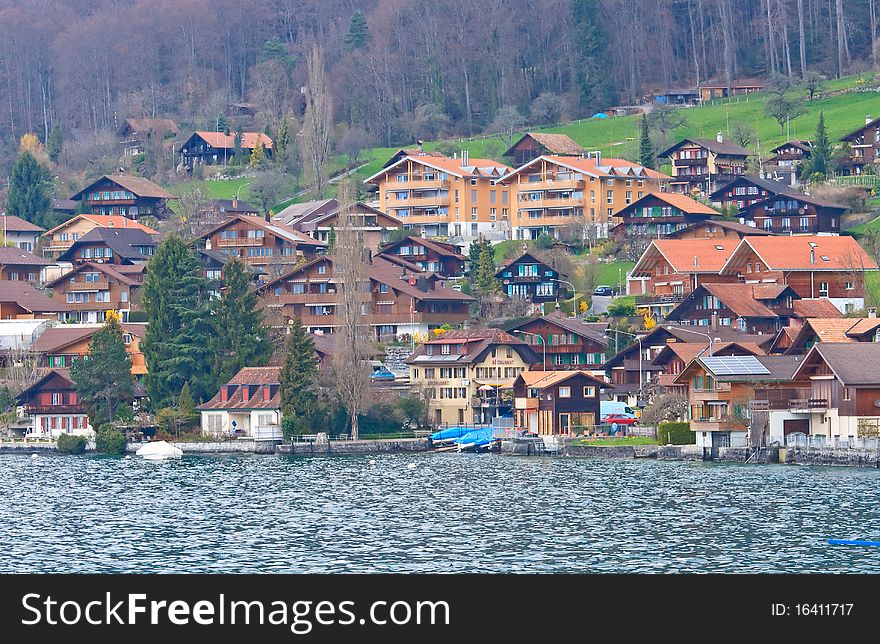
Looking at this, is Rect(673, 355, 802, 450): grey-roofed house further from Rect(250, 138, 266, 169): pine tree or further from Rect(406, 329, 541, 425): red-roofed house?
Rect(250, 138, 266, 169): pine tree

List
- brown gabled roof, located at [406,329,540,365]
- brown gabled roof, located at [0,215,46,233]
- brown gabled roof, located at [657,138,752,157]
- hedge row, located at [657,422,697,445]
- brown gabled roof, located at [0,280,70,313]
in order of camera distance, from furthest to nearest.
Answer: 1. brown gabled roof, located at [0,215,46,233]
2. brown gabled roof, located at [657,138,752,157]
3. brown gabled roof, located at [0,280,70,313]
4. brown gabled roof, located at [406,329,540,365]
5. hedge row, located at [657,422,697,445]

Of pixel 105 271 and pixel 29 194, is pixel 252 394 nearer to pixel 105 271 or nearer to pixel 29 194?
pixel 105 271

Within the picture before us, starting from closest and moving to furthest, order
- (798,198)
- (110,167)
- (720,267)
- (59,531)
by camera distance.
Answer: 1. (59,531)
2. (720,267)
3. (798,198)
4. (110,167)

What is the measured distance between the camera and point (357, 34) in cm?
16338

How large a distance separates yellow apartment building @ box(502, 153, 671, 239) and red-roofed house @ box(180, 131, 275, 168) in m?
35.6

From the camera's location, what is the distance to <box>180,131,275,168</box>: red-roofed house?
5723 inches

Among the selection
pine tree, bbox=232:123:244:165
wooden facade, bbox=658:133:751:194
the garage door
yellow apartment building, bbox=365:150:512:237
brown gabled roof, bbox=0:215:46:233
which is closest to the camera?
the garage door

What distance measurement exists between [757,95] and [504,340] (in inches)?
2718

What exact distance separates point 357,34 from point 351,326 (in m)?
91.3

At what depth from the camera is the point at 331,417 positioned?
7612 centimetres

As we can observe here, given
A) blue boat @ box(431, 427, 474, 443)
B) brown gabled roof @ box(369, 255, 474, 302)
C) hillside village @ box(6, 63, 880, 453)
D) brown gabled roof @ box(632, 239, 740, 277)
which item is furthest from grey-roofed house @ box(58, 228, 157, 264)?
blue boat @ box(431, 427, 474, 443)

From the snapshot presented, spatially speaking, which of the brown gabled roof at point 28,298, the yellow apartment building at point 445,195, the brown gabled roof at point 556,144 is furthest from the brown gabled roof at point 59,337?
the brown gabled roof at point 556,144

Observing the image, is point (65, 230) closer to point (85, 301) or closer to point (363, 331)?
point (85, 301)
